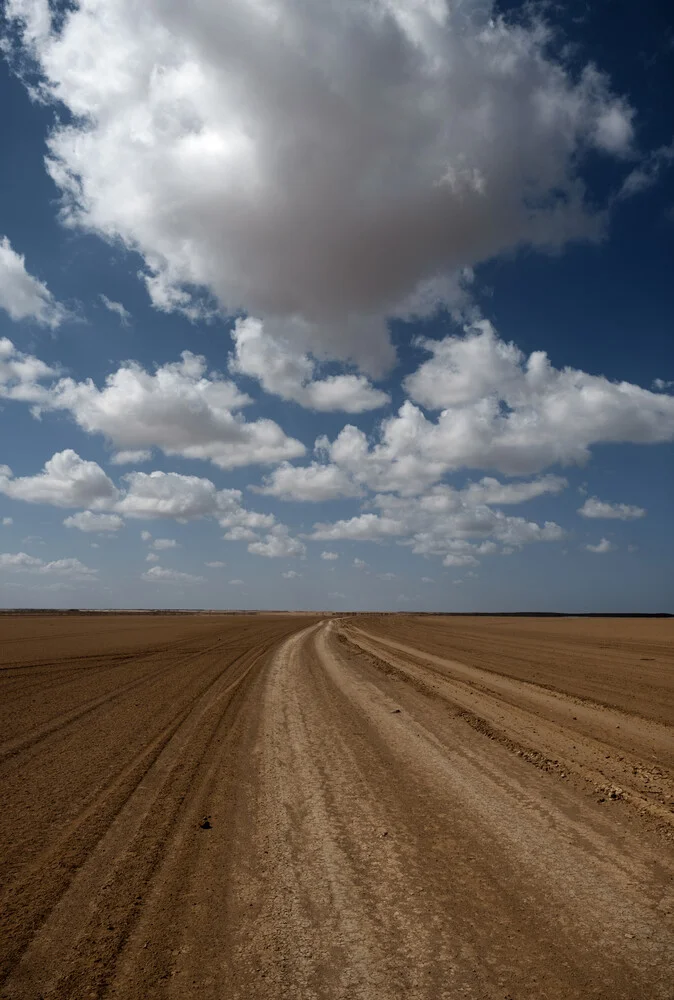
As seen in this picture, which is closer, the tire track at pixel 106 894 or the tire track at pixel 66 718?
the tire track at pixel 106 894

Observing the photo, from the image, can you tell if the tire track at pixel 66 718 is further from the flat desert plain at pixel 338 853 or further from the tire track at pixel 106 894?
the tire track at pixel 106 894

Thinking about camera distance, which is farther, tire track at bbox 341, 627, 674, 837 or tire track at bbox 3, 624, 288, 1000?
tire track at bbox 341, 627, 674, 837

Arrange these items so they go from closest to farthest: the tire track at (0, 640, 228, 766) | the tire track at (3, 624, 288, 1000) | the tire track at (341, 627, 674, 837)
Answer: the tire track at (3, 624, 288, 1000) → the tire track at (341, 627, 674, 837) → the tire track at (0, 640, 228, 766)

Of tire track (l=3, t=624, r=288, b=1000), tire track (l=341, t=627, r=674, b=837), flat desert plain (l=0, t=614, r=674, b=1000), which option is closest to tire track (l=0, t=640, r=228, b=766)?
flat desert plain (l=0, t=614, r=674, b=1000)

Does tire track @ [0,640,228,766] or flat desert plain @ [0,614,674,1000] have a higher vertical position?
flat desert plain @ [0,614,674,1000]

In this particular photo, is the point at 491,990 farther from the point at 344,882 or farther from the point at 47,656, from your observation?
the point at 47,656

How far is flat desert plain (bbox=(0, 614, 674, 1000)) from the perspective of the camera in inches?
121

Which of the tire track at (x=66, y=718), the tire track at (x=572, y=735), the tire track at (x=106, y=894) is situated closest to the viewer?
the tire track at (x=106, y=894)

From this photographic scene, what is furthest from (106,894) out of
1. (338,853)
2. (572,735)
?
(572,735)

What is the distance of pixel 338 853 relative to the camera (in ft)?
14.4

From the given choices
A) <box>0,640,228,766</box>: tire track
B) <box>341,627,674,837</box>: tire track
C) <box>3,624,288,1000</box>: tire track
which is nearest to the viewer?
<box>3,624,288,1000</box>: tire track

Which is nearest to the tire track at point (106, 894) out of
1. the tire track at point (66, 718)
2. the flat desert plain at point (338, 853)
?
the flat desert plain at point (338, 853)

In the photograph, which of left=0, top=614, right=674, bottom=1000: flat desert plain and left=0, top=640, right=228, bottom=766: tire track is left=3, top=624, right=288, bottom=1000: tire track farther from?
left=0, top=640, right=228, bottom=766: tire track

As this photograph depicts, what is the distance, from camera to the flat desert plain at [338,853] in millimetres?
3070
